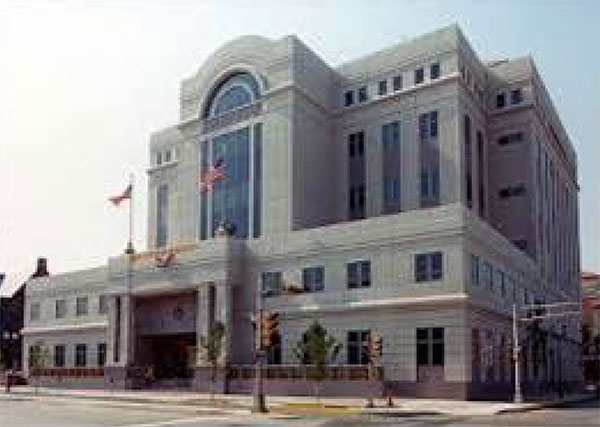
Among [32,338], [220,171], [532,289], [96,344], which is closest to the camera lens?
[220,171]

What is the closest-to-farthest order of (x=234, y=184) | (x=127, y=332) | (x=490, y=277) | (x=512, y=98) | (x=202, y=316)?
(x=490, y=277) < (x=202, y=316) < (x=127, y=332) < (x=234, y=184) < (x=512, y=98)

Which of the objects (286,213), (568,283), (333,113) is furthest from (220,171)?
(568,283)

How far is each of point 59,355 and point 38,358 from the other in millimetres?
6424

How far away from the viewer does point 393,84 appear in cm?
7388

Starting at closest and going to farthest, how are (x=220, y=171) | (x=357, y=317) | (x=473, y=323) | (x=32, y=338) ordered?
1. (x=473, y=323)
2. (x=357, y=317)
3. (x=220, y=171)
4. (x=32, y=338)

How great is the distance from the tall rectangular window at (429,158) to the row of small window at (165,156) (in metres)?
29.4

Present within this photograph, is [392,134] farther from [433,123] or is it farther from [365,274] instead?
[365,274]

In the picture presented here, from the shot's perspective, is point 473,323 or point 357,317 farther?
point 357,317

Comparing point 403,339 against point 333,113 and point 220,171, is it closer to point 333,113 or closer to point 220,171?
point 220,171

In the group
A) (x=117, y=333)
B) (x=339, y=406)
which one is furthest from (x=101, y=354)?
(x=339, y=406)

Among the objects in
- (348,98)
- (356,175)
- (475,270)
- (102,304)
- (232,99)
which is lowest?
(102,304)

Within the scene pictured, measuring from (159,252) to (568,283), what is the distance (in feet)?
178

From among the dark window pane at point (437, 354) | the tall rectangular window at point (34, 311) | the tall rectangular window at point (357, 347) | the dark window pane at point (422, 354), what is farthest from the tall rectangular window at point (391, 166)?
the tall rectangular window at point (34, 311)

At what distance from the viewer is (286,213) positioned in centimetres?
6925
